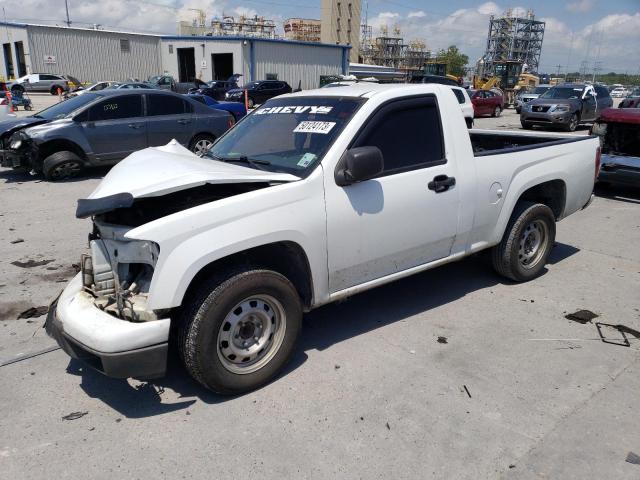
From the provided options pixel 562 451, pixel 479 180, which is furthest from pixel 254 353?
pixel 479 180

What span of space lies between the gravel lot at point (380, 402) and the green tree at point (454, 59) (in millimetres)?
106655

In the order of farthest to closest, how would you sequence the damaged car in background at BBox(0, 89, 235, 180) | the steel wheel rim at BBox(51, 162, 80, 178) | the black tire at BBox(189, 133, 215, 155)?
the black tire at BBox(189, 133, 215, 155) → the steel wheel rim at BBox(51, 162, 80, 178) → the damaged car in background at BBox(0, 89, 235, 180)

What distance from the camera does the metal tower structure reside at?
356 feet

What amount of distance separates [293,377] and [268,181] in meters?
1.36

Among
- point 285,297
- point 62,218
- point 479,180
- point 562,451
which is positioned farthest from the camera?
point 62,218

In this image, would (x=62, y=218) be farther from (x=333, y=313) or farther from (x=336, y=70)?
(x=336, y=70)

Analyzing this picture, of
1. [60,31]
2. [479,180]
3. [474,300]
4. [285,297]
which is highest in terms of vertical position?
[60,31]

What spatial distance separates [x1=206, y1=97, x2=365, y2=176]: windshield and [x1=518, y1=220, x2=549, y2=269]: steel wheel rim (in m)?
2.48

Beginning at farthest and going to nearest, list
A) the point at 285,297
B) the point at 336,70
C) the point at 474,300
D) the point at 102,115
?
the point at 336,70 < the point at 102,115 < the point at 474,300 < the point at 285,297

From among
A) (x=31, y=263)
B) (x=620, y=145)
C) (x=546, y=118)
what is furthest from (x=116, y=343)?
(x=546, y=118)

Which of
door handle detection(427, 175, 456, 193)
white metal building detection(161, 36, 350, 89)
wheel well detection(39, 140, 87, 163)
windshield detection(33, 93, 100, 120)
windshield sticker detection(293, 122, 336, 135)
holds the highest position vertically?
white metal building detection(161, 36, 350, 89)

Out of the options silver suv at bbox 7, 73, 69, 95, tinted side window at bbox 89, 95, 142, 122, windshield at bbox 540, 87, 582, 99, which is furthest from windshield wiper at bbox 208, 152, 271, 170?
silver suv at bbox 7, 73, 69, 95

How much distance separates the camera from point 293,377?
362 cm

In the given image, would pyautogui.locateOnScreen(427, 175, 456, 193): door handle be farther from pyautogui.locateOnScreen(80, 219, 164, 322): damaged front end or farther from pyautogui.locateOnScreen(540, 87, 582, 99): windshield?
pyautogui.locateOnScreen(540, 87, 582, 99): windshield
